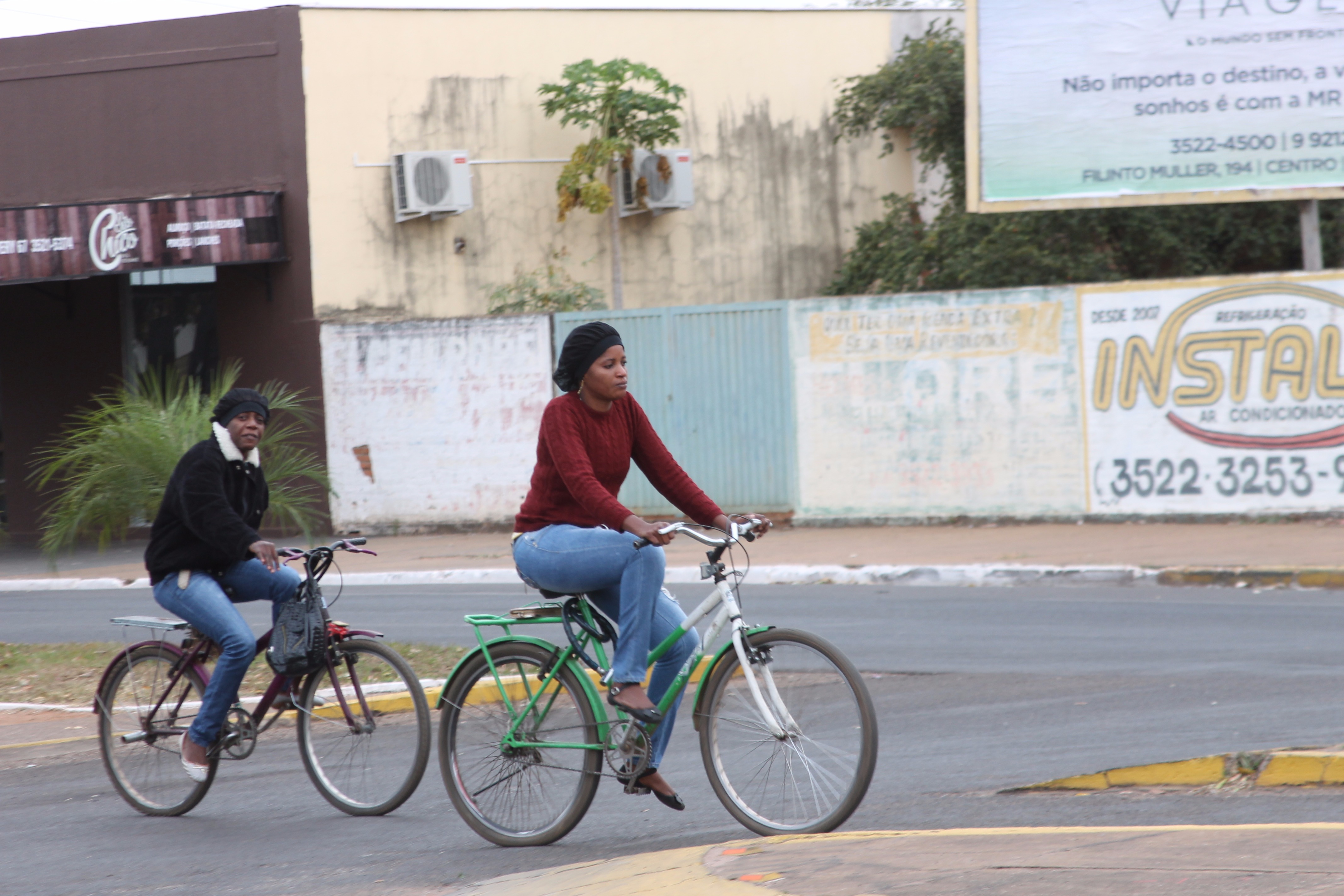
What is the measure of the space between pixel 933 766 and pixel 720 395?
35.7 ft

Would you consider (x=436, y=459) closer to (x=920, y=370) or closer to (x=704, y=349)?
(x=704, y=349)

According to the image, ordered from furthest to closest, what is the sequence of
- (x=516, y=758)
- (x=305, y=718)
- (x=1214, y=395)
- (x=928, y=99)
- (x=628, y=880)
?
(x=928, y=99) → (x=1214, y=395) → (x=305, y=718) → (x=516, y=758) → (x=628, y=880)

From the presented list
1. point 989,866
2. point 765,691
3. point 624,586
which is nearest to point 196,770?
point 624,586

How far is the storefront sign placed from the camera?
55.6 feet

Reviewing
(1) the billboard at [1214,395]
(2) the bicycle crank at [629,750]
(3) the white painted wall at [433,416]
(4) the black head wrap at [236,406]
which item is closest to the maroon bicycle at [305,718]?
(4) the black head wrap at [236,406]

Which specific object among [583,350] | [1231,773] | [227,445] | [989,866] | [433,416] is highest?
[583,350]

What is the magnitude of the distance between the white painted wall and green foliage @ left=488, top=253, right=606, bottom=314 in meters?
1.17

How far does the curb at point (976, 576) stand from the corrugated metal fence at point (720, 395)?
129 inches

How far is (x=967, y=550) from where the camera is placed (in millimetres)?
13734

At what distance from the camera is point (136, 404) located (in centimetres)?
1232

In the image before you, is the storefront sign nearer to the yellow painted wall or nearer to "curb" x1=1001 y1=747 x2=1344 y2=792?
the yellow painted wall

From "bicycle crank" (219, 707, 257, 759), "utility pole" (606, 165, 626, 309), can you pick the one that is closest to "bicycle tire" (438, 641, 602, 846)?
"bicycle crank" (219, 707, 257, 759)

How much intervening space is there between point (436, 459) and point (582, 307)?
10.2 ft

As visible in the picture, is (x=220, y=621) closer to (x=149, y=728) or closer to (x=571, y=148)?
(x=149, y=728)
